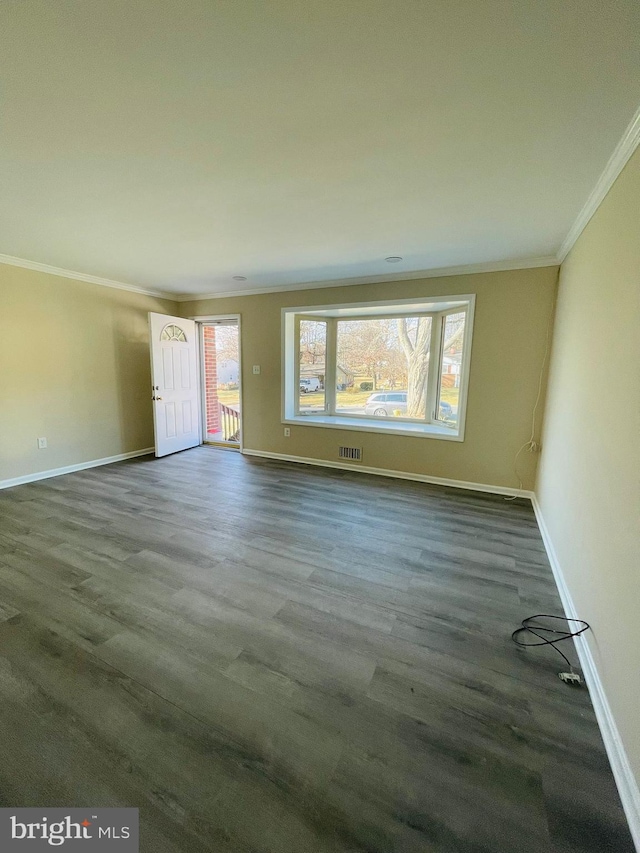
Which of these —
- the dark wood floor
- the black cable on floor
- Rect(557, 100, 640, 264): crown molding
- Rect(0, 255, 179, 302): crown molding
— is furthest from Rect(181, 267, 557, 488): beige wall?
the black cable on floor

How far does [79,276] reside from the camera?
427 centimetres

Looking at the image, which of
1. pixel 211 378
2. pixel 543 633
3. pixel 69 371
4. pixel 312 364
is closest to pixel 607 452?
pixel 543 633

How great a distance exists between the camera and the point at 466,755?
1255 mm

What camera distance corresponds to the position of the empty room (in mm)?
1100

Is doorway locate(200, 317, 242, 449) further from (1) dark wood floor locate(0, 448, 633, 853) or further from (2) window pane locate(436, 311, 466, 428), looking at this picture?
(1) dark wood floor locate(0, 448, 633, 853)

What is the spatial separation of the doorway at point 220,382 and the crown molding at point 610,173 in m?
4.56

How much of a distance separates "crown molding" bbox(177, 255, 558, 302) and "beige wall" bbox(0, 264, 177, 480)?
144 cm

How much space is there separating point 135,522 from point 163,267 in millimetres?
2824

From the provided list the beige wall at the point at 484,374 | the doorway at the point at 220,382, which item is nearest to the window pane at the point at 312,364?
the beige wall at the point at 484,374

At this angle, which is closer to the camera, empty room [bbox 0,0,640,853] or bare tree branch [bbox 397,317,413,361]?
empty room [bbox 0,0,640,853]

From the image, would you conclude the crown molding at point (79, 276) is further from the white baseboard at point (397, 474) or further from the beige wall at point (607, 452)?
the beige wall at point (607, 452)

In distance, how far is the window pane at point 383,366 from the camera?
464 cm

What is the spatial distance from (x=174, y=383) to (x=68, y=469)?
178 centimetres

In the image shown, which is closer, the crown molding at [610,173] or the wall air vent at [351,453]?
the crown molding at [610,173]
